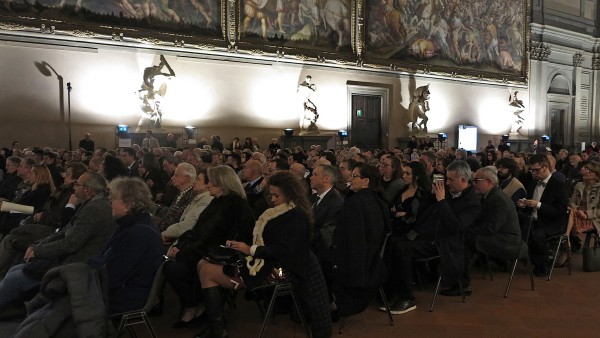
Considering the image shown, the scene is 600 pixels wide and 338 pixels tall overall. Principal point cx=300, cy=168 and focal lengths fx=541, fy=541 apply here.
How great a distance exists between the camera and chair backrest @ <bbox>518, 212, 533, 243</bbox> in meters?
5.71

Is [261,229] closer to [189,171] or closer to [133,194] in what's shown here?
[133,194]

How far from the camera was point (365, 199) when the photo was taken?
451cm

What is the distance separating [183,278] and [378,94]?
654 inches

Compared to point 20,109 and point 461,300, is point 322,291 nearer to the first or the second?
point 461,300

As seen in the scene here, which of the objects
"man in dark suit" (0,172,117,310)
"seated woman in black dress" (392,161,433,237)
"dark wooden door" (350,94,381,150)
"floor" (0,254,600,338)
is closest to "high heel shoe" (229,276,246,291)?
"floor" (0,254,600,338)

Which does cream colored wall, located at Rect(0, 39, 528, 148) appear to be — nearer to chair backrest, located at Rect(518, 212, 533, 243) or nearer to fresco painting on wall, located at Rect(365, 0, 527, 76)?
fresco painting on wall, located at Rect(365, 0, 527, 76)

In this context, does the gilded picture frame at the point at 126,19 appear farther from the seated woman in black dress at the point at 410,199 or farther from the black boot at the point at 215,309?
the black boot at the point at 215,309

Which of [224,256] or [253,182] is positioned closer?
[224,256]

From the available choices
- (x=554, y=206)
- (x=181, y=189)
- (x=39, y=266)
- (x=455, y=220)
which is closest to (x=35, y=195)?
(x=181, y=189)

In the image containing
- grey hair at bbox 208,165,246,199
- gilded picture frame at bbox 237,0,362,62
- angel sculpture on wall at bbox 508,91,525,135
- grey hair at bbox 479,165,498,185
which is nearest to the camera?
grey hair at bbox 208,165,246,199

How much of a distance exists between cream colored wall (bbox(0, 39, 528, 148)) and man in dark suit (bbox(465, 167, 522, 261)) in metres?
11.4

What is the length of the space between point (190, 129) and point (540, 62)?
17684 mm

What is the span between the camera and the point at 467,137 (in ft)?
74.4

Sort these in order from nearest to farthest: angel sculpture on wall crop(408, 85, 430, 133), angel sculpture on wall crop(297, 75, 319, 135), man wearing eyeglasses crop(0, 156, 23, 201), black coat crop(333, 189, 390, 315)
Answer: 1. black coat crop(333, 189, 390, 315)
2. man wearing eyeglasses crop(0, 156, 23, 201)
3. angel sculpture on wall crop(297, 75, 319, 135)
4. angel sculpture on wall crop(408, 85, 430, 133)
